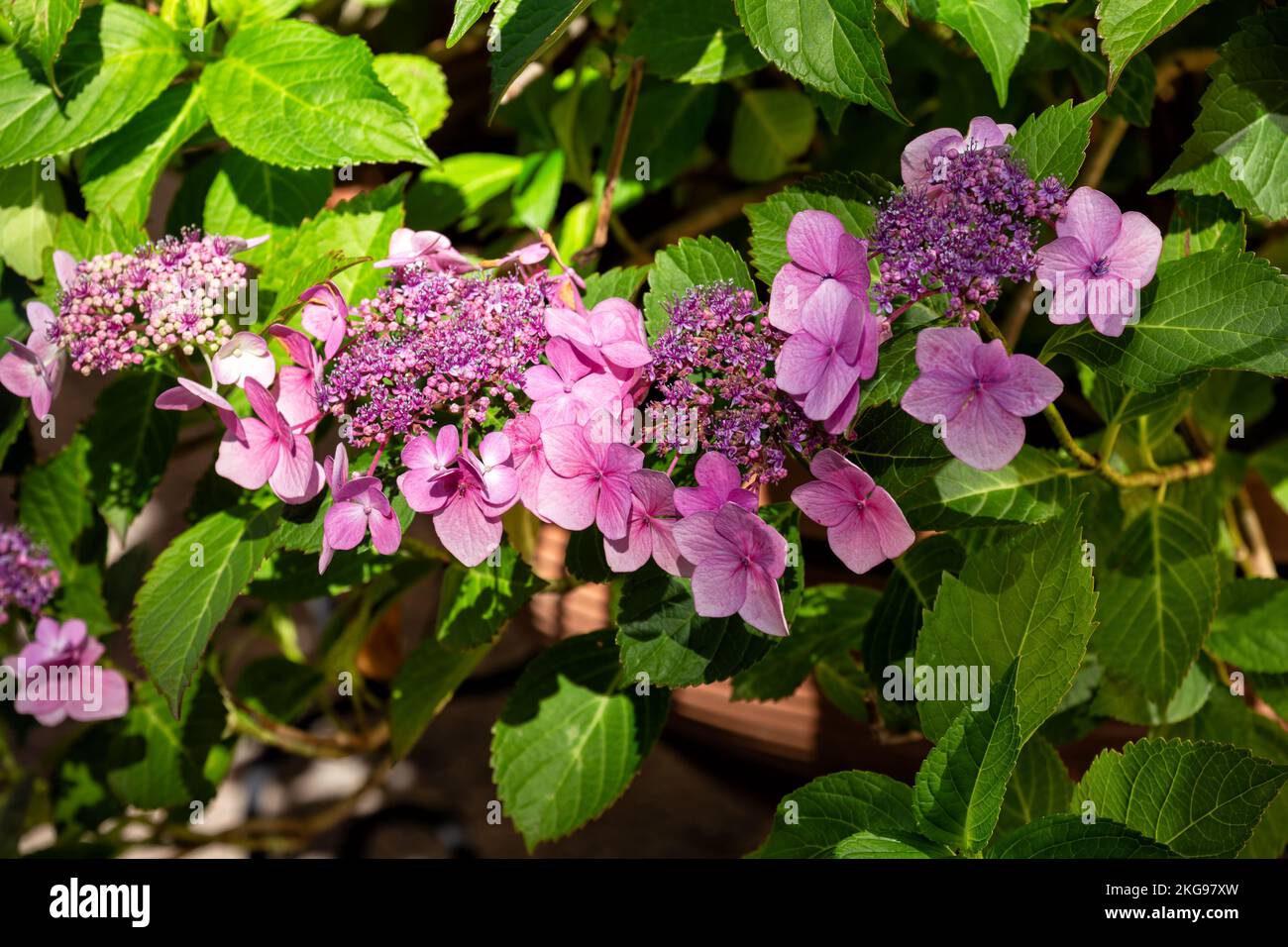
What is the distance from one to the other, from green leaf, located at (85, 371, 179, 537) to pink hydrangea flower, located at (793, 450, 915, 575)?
20.0 inches

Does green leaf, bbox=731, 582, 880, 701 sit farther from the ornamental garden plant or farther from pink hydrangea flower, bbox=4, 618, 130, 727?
pink hydrangea flower, bbox=4, 618, 130, 727

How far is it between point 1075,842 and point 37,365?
1.99 ft

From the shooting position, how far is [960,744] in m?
0.52

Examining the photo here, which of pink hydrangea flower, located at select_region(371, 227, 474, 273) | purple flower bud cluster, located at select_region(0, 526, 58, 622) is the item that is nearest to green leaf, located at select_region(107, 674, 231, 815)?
purple flower bud cluster, located at select_region(0, 526, 58, 622)

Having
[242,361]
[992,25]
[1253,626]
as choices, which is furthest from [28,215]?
[1253,626]

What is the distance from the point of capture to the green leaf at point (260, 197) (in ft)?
2.48

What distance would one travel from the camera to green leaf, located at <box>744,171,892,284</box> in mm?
555

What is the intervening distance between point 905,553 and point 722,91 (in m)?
0.60

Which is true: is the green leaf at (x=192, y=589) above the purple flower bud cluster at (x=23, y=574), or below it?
above

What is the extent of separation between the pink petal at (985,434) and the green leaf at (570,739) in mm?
350

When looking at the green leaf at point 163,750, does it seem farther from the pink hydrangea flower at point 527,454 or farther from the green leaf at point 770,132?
the green leaf at point 770,132

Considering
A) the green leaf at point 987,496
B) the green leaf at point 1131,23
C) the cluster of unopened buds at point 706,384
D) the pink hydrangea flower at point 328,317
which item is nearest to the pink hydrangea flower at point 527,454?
the cluster of unopened buds at point 706,384

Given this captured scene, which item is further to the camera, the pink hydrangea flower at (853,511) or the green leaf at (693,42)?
the green leaf at (693,42)
